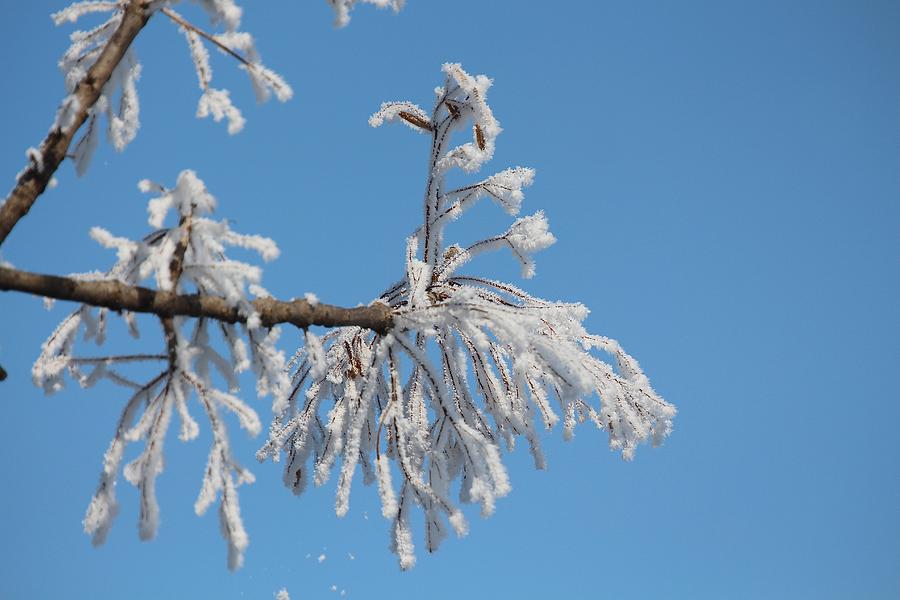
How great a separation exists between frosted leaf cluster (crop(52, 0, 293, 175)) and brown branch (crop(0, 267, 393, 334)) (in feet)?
1.98

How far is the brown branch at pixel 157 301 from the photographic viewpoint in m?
2.08

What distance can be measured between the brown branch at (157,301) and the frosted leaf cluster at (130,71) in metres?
0.60

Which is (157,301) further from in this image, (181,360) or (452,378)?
(452,378)

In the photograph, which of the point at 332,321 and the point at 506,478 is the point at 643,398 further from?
the point at 332,321

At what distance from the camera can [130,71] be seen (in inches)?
112

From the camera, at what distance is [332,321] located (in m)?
2.68

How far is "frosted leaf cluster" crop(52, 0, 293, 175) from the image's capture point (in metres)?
2.55

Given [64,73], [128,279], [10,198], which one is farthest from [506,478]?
[64,73]

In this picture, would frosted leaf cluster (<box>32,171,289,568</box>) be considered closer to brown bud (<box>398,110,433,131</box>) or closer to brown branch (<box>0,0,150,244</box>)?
brown branch (<box>0,0,150,244</box>)

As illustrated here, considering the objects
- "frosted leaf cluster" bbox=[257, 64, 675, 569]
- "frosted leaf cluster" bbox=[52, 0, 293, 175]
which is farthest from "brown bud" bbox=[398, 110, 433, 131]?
"frosted leaf cluster" bbox=[52, 0, 293, 175]

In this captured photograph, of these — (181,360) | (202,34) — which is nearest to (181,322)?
(181,360)

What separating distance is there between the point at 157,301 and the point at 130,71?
46.8 inches

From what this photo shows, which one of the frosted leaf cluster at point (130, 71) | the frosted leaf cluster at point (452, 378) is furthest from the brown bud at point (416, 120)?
the frosted leaf cluster at point (130, 71)

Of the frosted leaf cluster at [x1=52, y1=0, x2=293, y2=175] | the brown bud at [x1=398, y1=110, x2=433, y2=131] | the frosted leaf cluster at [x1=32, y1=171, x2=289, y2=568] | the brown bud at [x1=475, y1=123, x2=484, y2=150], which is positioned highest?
the brown bud at [x1=398, y1=110, x2=433, y2=131]
